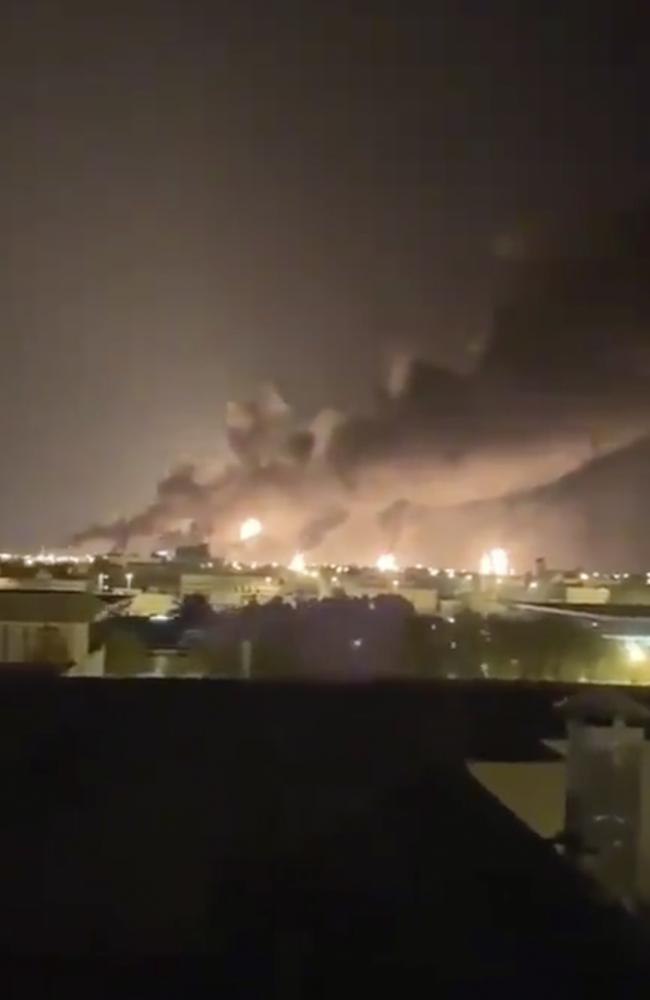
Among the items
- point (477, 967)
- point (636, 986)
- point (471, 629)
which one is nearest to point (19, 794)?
point (477, 967)

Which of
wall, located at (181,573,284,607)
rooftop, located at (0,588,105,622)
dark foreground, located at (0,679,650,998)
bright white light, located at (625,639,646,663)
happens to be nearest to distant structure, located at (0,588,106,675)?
rooftop, located at (0,588,105,622)

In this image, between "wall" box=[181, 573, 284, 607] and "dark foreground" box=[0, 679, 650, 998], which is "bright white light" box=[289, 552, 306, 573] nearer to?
"wall" box=[181, 573, 284, 607]

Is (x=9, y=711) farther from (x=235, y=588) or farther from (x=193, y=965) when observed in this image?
(x=235, y=588)

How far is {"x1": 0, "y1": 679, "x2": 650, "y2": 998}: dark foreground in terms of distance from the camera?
15.1 ft

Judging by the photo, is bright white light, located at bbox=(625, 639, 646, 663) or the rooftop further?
the rooftop

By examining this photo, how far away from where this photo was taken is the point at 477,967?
4625 mm

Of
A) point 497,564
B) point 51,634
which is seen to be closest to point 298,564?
point 497,564

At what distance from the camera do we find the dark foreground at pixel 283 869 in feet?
15.1

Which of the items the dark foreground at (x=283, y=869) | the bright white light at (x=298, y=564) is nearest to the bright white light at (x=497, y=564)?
the bright white light at (x=298, y=564)

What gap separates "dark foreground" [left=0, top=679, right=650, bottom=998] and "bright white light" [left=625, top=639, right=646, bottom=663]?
8.37 m

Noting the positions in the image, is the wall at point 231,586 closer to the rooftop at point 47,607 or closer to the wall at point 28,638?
the rooftop at point 47,607

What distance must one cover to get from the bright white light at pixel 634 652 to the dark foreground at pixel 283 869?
329 inches

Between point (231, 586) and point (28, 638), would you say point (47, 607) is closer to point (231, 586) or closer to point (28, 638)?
point (28, 638)

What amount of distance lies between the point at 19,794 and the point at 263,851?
1370mm
